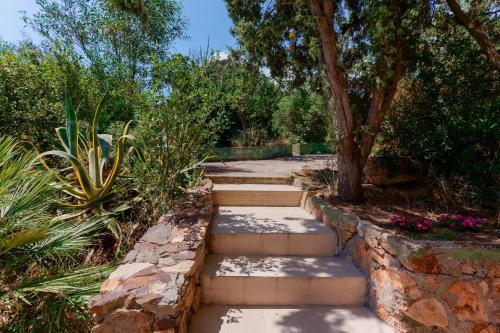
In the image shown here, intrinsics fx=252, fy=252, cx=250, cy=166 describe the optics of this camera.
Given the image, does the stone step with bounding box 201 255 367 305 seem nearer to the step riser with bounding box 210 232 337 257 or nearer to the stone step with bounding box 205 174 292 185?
the step riser with bounding box 210 232 337 257

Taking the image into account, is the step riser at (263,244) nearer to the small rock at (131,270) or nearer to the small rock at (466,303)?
the small rock at (131,270)

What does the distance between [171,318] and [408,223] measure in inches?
90.8

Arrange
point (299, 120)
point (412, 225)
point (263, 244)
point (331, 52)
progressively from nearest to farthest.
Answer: point (412, 225) → point (263, 244) → point (331, 52) → point (299, 120)

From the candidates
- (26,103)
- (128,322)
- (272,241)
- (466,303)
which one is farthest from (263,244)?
(26,103)

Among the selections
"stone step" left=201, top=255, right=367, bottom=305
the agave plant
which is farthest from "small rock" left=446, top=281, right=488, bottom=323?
the agave plant

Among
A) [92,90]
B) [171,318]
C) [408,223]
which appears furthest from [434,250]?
[92,90]

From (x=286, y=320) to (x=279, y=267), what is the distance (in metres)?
0.47

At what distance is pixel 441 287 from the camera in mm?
1871

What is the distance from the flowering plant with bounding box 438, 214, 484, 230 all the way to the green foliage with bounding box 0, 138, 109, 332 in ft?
11.1

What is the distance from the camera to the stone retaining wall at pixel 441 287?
181 centimetres

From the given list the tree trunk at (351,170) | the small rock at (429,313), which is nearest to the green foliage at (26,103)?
the tree trunk at (351,170)

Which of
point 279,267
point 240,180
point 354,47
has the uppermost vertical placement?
point 354,47

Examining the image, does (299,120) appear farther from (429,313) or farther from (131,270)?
(131,270)

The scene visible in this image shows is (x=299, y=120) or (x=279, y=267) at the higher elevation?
(x=299, y=120)
